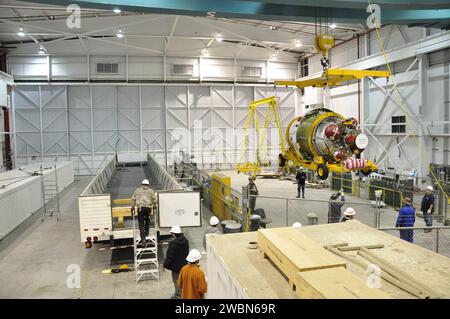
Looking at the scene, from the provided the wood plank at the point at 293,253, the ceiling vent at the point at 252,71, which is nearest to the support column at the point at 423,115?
the ceiling vent at the point at 252,71

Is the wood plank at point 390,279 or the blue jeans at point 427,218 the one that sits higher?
the wood plank at point 390,279

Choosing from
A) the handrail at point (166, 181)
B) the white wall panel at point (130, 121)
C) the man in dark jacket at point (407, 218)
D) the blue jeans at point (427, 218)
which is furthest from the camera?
the white wall panel at point (130, 121)

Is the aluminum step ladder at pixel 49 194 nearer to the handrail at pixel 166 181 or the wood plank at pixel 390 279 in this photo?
the handrail at pixel 166 181

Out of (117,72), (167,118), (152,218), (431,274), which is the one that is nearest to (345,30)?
(167,118)

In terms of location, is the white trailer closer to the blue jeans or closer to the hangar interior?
the hangar interior

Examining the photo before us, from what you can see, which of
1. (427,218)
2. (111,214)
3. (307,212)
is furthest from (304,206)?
(111,214)

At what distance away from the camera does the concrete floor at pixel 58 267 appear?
25.6 ft

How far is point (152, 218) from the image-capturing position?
971 centimetres

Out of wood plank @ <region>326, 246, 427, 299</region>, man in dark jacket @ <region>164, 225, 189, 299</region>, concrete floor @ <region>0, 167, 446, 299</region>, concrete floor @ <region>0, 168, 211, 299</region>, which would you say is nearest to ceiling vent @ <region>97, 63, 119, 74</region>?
concrete floor @ <region>0, 167, 446, 299</region>

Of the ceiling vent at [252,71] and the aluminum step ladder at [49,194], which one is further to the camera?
the ceiling vent at [252,71]

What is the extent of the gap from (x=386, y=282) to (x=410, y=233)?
6738 mm

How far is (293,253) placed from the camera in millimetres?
3295

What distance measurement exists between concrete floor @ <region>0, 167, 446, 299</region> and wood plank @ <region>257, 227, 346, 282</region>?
15.0 feet
